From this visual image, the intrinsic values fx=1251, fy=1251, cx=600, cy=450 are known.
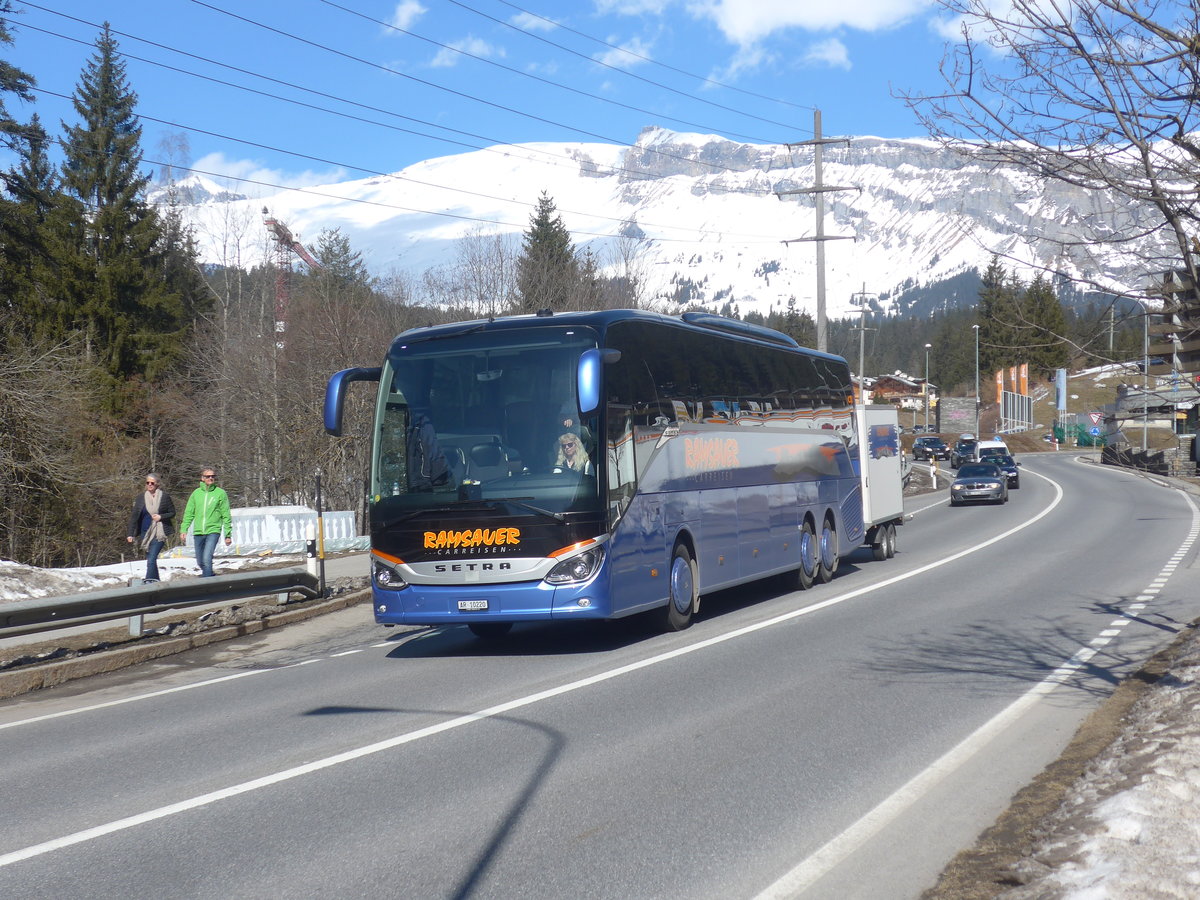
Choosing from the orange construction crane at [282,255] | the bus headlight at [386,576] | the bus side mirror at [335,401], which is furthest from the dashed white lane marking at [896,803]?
the orange construction crane at [282,255]

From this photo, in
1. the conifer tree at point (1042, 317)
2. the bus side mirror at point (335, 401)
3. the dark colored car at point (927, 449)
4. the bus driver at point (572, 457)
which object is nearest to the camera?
the conifer tree at point (1042, 317)

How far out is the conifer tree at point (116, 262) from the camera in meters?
48.3

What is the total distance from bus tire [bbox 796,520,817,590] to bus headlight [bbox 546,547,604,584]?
6978 millimetres

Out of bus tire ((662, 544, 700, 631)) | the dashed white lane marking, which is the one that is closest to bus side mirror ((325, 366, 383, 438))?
bus tire ((662, 544, 700, 631))

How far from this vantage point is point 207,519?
18500 millimetres

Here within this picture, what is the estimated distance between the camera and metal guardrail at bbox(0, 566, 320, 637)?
1219 centimetres

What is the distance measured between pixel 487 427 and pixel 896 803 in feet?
22.3

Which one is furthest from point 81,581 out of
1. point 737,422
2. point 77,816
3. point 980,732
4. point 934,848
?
point 934,848

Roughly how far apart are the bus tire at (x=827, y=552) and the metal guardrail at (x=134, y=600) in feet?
25.5

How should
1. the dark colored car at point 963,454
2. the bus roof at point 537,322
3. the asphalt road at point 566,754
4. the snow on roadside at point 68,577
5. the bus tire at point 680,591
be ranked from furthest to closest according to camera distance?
the dark colored car at point 963,454 → the snow on roadside at point 68,577 → the bus tire at point 680,591 → the bus roof at point 537,322 → the asphalt road at point 566,754

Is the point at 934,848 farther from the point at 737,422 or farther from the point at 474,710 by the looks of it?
the point at 737,422

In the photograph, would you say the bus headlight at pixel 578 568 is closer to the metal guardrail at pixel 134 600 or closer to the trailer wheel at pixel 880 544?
the metal guardrail at pixel 134 600

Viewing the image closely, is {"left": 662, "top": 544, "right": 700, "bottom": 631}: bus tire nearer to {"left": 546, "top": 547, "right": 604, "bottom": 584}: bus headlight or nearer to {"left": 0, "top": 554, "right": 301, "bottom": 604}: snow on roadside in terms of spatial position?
{"left": 546, "top": 547, "right": 604, "bottom": 584}: bus headlight

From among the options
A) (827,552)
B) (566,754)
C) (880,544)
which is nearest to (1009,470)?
(880,544)
